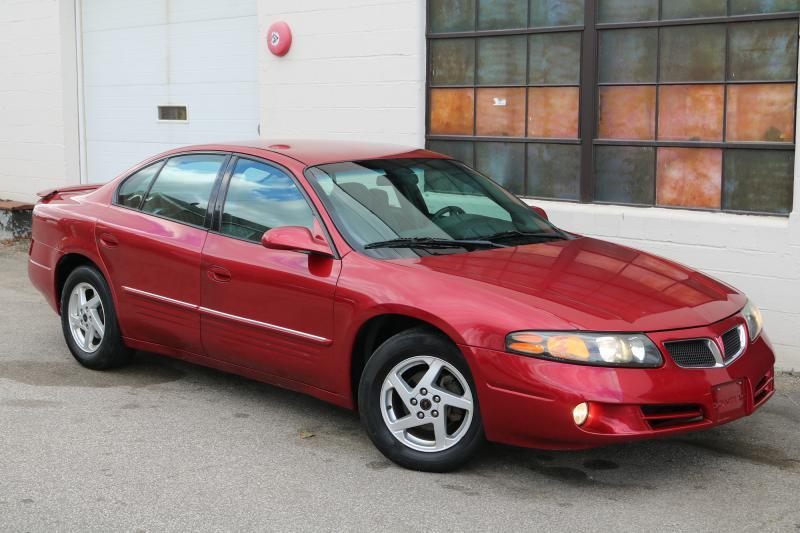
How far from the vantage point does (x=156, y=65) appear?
39.3 ft

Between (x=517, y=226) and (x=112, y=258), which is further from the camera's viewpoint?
(x=112, y=258)

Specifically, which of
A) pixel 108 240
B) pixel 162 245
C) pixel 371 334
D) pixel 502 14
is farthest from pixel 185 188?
pixel 502 14

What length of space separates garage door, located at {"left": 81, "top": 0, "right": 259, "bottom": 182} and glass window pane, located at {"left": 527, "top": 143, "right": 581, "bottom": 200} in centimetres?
349

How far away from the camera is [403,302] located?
16.2 ft

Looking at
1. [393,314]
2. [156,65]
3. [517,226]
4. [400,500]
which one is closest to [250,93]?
[156,65]

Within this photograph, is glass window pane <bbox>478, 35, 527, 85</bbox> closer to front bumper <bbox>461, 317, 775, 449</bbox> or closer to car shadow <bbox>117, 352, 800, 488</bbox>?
car shadow <bbox>117, 352, 800, 488</bbox>

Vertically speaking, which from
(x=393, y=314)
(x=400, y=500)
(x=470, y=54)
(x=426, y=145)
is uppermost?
(x=470, y=54)

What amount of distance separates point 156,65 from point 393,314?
7.83 metres

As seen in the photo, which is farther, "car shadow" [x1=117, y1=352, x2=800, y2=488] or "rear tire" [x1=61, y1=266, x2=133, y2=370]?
"rear tire" [x1=61, y1=266, x2=133, y2=370]

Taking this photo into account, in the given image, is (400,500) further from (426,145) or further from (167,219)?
(426,145)

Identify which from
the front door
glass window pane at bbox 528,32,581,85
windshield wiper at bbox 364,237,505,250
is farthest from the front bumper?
glass window pane at bbox 528,32,581,85

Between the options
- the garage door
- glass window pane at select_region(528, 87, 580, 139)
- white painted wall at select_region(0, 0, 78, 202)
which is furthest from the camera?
white painted wall at select_region(0, 0, 78, 202)

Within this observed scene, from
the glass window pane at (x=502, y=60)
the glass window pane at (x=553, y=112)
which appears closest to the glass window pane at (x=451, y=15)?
the glass window pane at (x=502, y=60)

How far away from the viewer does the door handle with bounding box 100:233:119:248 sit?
6.46 m
